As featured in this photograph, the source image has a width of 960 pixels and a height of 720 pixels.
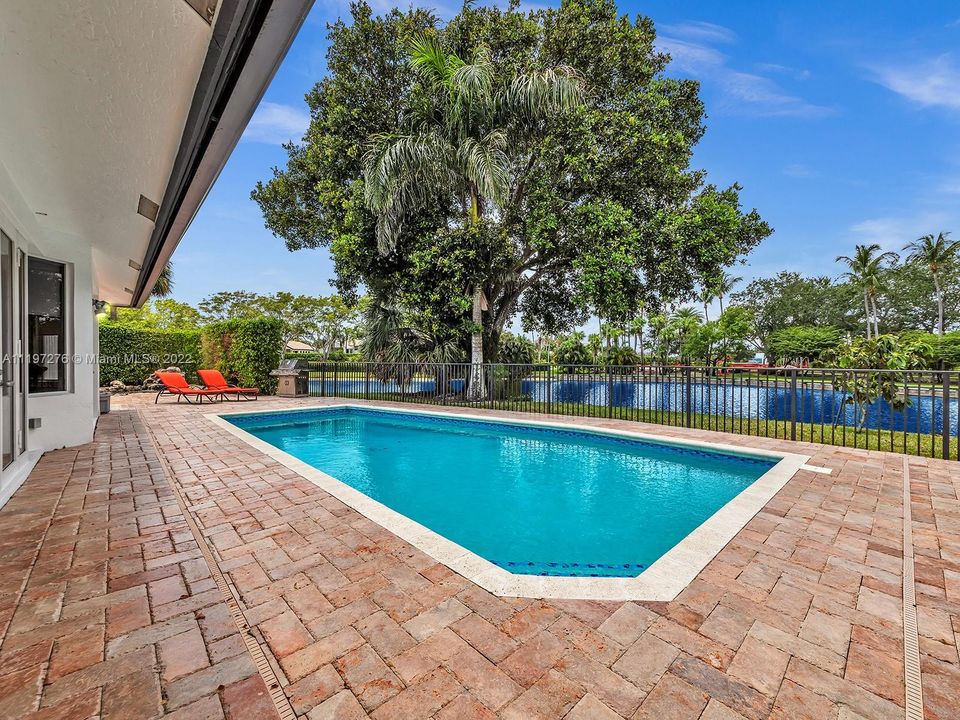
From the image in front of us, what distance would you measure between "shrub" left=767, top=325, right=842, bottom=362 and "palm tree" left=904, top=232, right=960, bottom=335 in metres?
7.33

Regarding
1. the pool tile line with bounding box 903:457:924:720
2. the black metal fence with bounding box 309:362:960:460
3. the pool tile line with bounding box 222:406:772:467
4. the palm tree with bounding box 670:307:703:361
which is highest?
the palm tree with bounding box 670:307:703:361

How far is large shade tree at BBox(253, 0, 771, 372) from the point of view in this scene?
32.9ft

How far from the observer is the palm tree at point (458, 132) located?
944cm

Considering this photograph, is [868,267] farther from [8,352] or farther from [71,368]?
[8,352]

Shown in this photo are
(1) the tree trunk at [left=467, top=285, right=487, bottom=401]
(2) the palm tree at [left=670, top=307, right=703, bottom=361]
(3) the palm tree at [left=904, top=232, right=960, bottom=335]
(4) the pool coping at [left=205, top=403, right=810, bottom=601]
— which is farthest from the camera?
(3) the palm tree at [left=904, top=232, right=960, bottom=335]

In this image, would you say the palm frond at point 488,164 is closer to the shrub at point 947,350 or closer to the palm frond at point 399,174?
the palm frond at point 399,174

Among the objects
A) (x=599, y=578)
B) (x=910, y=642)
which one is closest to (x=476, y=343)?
(x=599, y=578)

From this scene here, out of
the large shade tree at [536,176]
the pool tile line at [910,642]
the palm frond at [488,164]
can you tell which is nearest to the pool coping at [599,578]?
the pool tile line at [910,642]

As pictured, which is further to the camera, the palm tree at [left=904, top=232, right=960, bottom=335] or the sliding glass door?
the palm tree at [left=904, top=232, right=960, bottom=335]

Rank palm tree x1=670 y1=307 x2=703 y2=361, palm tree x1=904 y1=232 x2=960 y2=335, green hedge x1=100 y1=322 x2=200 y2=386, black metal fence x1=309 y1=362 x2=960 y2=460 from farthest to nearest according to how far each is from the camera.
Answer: palm tree x1=904 y1=232 x2=960 y2=335, palm tree x1=670 y1=307 x2=703 y2=361, green hedge x1=100 y1=322 x2=200 y2=386, black metal fence x1=309 y1=362 x2=960 y2=460

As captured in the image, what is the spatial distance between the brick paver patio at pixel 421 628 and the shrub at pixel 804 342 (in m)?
35.7

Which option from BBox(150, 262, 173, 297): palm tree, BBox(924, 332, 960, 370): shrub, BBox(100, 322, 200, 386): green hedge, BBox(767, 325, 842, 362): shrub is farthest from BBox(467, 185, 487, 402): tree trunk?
BBox(767, 325, 842, 362): shrub

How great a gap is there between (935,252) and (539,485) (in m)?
42.4

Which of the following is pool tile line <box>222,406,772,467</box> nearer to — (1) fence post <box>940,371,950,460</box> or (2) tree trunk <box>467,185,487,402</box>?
(1) fence post <box>940,371,950,460</box>
